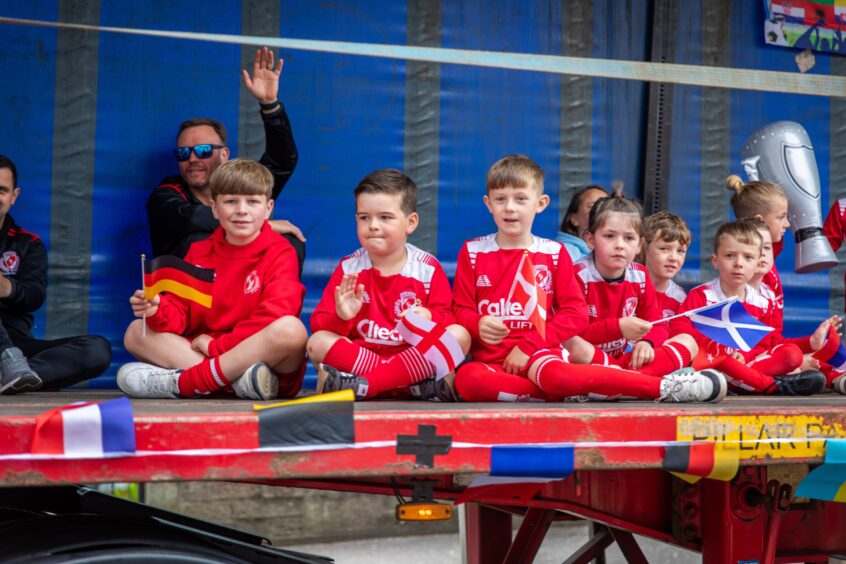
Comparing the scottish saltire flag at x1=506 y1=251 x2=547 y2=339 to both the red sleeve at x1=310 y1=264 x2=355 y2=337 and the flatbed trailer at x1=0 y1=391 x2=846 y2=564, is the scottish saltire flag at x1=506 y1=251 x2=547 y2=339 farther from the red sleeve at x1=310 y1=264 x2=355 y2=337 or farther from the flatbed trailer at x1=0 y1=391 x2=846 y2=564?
the flatbed trailer at x1=0 y1=391 x2=846 y2=564

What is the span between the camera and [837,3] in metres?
5.18

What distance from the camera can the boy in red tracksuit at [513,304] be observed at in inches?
127

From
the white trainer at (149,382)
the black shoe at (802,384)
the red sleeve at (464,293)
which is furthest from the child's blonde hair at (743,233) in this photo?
the white trainer at (149,382)

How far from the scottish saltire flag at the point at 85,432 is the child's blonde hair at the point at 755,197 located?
3.42 metres

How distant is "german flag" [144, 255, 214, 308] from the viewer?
3324 millimetres

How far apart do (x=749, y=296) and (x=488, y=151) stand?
1339 millimetres

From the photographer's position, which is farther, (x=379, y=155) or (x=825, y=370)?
(x=379, y=155)

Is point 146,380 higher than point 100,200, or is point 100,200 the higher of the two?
point 100,200

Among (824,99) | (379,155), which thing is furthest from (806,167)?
(379,155)

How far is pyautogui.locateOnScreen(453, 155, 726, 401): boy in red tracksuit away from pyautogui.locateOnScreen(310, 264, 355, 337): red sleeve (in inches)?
15.2

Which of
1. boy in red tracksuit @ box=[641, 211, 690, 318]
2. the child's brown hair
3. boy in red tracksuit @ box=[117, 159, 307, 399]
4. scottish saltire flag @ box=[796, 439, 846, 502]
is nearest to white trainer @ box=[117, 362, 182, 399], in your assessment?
boy in red tracksuit @ box=[117, 159, 307, 399]

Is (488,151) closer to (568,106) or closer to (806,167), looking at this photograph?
(568,106)

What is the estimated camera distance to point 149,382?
3293 millimetres

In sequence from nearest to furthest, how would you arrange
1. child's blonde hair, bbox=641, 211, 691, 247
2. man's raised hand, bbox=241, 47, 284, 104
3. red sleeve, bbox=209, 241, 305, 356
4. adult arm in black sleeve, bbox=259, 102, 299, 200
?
red sleeve, bbox=209, 241, 305, 356 < man's raised hand, bbox=241, 47, 284, 104 < adult arm in black sleeve, bbox=259, 102, 299, 200 < child's blonde hair, bbox=641, 211, 691, 247
